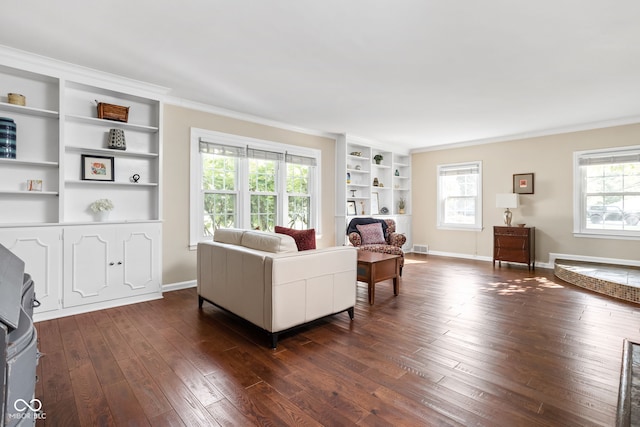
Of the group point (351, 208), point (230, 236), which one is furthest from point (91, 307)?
point (351, 208)

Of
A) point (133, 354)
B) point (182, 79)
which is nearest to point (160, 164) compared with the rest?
point (182, 79)

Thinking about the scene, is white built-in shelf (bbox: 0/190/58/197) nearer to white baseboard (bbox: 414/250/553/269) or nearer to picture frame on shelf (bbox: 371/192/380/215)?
picture frame on shelf (bbox: 371/192/380/215)

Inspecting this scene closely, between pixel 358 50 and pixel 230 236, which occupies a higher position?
pixel 358 50

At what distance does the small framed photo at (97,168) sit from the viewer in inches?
140

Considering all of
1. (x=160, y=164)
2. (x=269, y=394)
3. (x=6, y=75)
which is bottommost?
Answer: (x=269, y=394)

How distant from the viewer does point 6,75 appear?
314 cm

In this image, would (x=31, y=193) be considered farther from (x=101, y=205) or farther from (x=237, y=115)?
(x=237, y=115)

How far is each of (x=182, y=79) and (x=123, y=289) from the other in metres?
2.40

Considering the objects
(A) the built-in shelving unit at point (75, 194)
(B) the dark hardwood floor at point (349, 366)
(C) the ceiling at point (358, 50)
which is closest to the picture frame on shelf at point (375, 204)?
(C) the ceiling at point (358, 50)

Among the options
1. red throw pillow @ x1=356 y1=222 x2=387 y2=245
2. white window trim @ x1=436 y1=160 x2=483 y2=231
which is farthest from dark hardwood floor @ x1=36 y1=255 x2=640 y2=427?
white window trim @ x1=436 y1=160 x2=483 y2=231

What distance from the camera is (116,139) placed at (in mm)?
3631

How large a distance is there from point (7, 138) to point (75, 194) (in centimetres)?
77

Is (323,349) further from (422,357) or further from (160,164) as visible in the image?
(160,164)

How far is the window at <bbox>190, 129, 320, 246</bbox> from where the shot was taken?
176 inches
